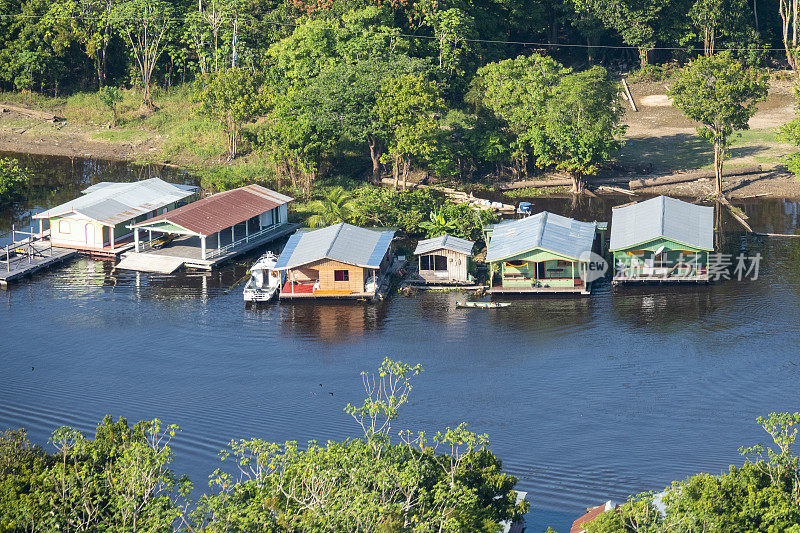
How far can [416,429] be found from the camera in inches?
1697

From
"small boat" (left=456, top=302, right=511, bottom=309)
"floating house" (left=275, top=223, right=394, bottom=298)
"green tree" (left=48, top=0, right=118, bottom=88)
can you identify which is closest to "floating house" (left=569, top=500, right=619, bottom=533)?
"small boat" (left=456, top=302, right=511, bottom=309)

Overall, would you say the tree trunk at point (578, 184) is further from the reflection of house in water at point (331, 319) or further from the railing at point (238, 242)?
the reflection of house in water at point (331, 319)

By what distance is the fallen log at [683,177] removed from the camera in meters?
82.4

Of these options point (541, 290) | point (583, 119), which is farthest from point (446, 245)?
point (583, 119)

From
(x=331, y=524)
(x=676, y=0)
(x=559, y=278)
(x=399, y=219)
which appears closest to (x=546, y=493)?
(x=331, y=524)

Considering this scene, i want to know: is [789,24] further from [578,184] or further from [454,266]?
[454,266]

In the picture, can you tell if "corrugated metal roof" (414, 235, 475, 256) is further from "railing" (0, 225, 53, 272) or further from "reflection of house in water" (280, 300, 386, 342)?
"railing" (0, 225, 53, 272)

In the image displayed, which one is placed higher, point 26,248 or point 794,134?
point 794,134

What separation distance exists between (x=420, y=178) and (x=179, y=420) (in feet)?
145

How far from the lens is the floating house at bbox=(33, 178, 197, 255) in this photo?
6869cm

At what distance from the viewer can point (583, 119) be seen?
3118 inches

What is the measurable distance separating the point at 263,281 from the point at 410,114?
22.6 m

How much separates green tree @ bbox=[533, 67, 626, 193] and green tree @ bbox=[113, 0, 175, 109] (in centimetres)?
4207

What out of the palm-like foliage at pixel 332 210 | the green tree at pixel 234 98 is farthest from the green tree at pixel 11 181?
the palm-like foliage at pixel 332 210
